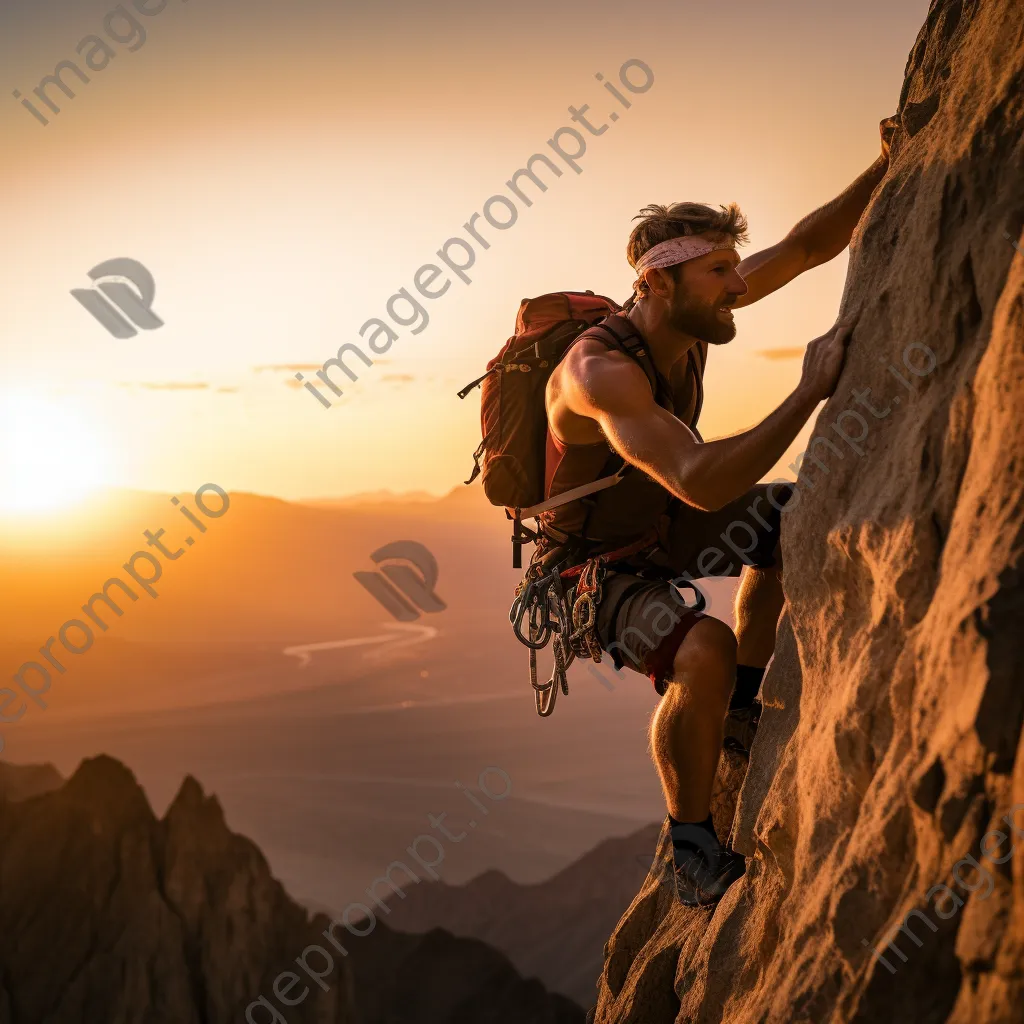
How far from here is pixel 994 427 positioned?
3188 millimetres

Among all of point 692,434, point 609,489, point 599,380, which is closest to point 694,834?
point 609,489

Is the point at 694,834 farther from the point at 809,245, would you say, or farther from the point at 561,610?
the point at 809,245

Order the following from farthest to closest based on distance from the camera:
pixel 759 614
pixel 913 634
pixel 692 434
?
pixel 759 614 < pixel 692 434 < pixel 913 634

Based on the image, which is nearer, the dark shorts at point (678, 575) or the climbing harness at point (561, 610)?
the dark shorts at point (678, 575)

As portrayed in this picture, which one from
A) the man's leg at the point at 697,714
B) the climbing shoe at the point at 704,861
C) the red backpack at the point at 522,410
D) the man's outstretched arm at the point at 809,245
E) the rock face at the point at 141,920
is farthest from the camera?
the rock face at the point at 141,920

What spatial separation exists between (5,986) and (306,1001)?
744cm

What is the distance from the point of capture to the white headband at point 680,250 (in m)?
5.29

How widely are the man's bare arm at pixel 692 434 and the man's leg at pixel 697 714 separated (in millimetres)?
796

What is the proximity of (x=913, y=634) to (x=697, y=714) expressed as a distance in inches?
62.6

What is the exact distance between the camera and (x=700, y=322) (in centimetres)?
535

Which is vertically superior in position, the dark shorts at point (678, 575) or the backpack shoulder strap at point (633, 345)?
the backpack shoulder strap at point (633, 345)

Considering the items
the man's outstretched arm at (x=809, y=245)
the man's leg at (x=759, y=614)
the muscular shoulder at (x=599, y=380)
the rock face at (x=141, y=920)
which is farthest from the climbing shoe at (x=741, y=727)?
the rock face at (x=141, y=920)

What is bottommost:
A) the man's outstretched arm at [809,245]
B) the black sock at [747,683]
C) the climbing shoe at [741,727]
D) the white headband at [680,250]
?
the climbing shoe at [741,727]

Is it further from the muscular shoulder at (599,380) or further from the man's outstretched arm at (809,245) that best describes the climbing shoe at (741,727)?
the man's outstretched arm at (809,245)
